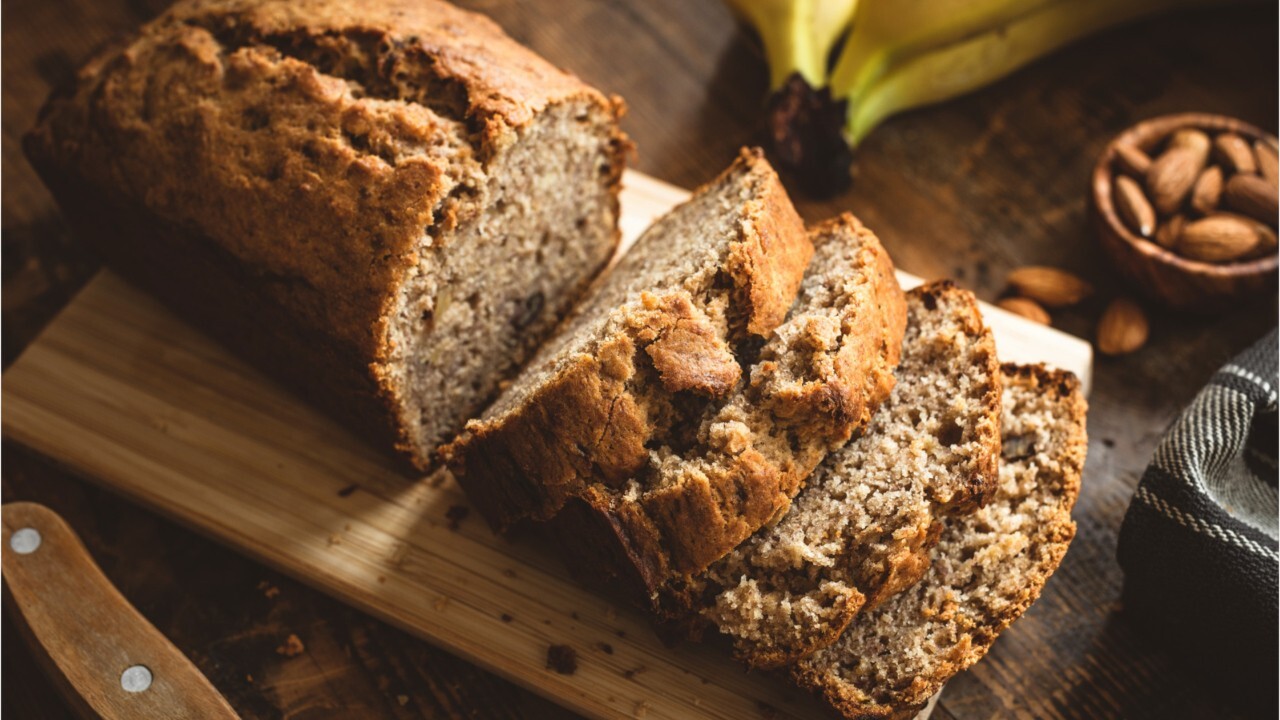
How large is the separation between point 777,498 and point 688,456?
0.21 m

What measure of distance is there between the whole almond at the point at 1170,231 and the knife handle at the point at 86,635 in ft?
9.35

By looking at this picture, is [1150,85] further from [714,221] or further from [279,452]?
[279,452]

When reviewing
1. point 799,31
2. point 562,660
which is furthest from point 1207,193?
point 562,660

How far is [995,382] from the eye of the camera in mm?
2574

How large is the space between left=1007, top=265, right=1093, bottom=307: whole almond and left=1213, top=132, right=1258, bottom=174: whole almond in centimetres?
54

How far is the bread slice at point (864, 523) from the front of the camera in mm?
2387

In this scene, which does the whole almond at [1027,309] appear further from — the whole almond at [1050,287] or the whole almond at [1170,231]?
the whole almond at [1170,231]

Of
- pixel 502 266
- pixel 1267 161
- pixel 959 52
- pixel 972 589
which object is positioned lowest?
pixel 972 589

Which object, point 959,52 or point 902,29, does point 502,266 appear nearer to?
point 902,29

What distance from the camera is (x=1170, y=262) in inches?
126

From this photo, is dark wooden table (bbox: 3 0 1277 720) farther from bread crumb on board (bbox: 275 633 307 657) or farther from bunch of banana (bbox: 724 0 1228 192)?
bunch of banana (bbox: 724 0 1228 192)

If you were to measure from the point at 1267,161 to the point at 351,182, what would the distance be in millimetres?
2664

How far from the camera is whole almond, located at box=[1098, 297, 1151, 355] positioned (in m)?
3.31

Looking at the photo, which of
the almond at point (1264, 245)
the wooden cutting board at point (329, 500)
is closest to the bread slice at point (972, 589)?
the wooden cutting board at point (329, 500)
